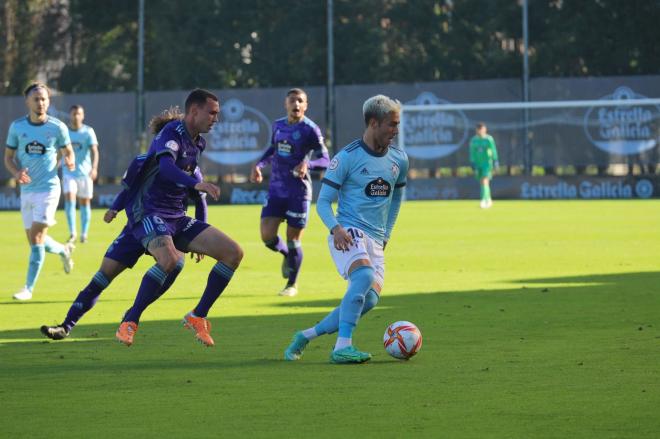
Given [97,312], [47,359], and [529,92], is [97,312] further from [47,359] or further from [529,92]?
[529,92]

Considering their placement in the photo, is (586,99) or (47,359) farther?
(586,99)

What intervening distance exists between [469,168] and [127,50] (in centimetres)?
1920

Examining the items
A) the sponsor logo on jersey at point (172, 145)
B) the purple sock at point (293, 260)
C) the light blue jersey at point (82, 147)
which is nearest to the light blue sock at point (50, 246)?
the purple sock at point (293, 260)

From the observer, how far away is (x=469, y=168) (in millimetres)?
40531

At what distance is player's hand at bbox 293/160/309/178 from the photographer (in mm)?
15547

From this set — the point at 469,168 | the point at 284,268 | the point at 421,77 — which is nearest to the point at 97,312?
the point at 284,268

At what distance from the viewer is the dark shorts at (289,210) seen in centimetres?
1581

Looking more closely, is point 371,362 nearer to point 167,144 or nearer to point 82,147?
point 167,144

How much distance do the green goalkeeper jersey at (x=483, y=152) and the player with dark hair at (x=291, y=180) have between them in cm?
2029

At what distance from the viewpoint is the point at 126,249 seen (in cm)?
1125

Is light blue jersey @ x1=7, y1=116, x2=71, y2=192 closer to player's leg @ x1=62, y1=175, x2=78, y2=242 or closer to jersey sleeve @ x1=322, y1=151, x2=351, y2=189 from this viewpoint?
jersey sleeve @ x1=322, y1=151, x2=351, y2=189

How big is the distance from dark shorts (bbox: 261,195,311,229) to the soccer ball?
590cm

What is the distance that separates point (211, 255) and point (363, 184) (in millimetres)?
1566

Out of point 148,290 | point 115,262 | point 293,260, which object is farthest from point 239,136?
point 148,290
